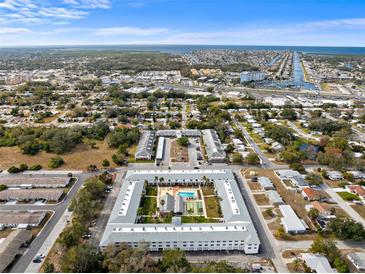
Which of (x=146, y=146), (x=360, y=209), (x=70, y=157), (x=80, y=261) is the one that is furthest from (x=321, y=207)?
(x=70, y=157)

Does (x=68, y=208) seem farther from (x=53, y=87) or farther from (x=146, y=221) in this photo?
(x=53, y=87)

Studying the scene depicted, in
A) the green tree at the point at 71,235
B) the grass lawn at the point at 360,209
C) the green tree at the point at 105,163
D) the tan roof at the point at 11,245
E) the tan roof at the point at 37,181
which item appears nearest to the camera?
the tan roof at the point at 11,245

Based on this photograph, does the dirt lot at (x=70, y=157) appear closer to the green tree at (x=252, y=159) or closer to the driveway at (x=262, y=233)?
the driveway at (x=262, y=233)

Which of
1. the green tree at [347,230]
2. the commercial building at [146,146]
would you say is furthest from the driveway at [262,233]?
the commercial building at [146,146]

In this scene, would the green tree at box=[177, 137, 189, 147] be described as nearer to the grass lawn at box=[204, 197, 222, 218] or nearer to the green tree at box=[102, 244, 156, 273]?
the grass lawn at box=[204, 197, 222, 218]

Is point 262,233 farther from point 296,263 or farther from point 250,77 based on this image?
point 250,77

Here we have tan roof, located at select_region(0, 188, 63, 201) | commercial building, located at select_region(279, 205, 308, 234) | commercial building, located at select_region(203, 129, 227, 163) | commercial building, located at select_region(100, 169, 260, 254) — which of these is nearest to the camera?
commercial building, located at select_region(100, 169, 260, 254)

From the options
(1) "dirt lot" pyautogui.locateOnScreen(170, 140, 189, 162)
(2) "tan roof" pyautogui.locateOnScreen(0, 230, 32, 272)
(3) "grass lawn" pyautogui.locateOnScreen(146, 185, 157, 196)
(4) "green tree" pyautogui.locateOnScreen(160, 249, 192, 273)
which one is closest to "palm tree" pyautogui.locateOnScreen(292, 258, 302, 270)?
(4) "green tree" pyautogui.locateOnScreen(160, 249, 192, 273)
